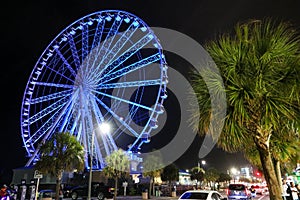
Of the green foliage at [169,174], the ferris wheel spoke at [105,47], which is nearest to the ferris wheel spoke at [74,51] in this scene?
the ferris wheel spoke at [105,47]

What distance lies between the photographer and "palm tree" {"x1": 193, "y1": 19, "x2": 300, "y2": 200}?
572cm

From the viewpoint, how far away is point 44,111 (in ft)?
98.5

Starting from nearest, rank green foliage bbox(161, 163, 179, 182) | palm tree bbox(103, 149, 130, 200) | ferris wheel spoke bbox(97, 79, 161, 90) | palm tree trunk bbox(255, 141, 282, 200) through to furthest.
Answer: palm tree trunk bbox(255, 141, 282, 200) < palm tree bbox(103, 149, 130, 200) < ferris wheel spoke bbox(97, 79, 161, 90) < green foliage bbox(161, 163, 179, 182)

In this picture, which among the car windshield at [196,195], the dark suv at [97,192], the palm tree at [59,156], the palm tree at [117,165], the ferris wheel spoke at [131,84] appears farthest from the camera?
the ferris wheel spoke at [131,84]

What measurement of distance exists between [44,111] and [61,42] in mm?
8431

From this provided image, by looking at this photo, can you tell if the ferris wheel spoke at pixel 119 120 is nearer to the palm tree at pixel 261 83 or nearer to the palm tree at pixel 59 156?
the palm tree at pixel 59 156

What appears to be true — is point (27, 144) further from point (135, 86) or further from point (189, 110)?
point (189, 110)

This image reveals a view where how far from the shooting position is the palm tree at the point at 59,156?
17453 millimetres

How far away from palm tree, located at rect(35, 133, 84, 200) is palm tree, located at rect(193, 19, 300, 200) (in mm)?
13986

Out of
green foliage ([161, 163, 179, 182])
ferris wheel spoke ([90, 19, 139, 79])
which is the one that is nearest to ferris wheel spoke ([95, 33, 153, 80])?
ferris wheel spoke ([90, 19, 139, 79])

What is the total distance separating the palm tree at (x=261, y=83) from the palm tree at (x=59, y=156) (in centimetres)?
1399

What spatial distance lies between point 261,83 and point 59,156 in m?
15.3

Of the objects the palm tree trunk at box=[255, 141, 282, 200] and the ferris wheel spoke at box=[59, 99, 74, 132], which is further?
the ferris wheel spoke at box=[59, 99, 74, 132]

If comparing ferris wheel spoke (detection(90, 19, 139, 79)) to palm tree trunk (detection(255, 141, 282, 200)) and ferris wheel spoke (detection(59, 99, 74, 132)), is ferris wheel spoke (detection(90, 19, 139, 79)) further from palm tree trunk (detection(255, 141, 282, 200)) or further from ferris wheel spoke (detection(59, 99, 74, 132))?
palm tree trunk (detection(255, 141, 282, 200))
